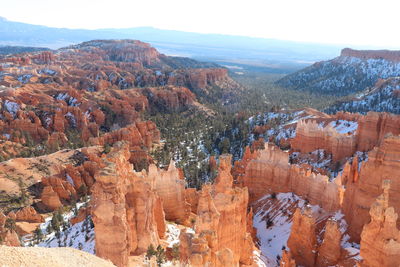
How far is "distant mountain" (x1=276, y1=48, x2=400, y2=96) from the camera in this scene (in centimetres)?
10844

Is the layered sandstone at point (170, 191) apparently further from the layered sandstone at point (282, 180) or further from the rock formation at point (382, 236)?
the rock formation at point (382, 236)

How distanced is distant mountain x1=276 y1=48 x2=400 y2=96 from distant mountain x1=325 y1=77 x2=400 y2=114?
3189 cm

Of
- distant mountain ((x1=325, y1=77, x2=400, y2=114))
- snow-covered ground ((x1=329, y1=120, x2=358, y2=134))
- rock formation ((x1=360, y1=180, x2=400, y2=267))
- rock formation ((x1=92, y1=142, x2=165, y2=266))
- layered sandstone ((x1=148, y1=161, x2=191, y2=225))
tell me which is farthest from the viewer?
distant mountain ((x1=325, y1=77, x2=400, y2=114))

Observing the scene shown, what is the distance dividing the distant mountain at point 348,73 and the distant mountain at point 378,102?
105 feet

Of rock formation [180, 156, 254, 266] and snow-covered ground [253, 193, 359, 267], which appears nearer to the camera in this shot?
rock formation [180, 156, 254, 266]

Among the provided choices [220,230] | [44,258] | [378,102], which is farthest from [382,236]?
[378,102]

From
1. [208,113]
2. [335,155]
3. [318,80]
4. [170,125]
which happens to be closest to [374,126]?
[335,155]

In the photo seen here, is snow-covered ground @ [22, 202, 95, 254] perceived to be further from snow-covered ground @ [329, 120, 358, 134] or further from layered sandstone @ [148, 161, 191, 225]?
snow-covered ground @ [329, 120, 358, 134]

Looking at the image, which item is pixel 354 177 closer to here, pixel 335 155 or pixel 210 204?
pixel 210 204

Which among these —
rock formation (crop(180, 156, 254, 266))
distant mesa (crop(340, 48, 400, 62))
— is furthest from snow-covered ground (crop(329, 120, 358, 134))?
distant mesa (crop(340, 48, 400, 62))

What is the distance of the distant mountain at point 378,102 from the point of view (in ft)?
211

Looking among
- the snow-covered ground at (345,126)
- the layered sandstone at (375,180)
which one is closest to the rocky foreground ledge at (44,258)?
the layered sandstone at (375,180)

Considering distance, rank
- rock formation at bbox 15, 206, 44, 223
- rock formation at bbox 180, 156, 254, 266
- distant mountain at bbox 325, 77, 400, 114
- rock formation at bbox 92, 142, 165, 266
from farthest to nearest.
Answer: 1. distant mountain at bbox 325, 77, 400, 114
2. rock formation at bbox 15, 206, 44, 223
3. rock formation at bbox 92, 142, 165, 266
4. rock formation at bbox 180, 156, 254, 266

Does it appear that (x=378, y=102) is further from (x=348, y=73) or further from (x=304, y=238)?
(x=304, y=238)
